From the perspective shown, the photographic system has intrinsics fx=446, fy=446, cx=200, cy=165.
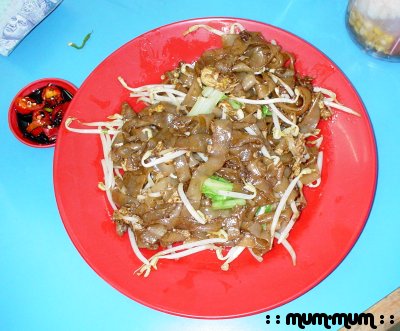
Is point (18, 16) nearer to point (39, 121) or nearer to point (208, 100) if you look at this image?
point (39, 121)

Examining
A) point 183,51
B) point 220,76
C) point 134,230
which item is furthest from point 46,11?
point 134,230

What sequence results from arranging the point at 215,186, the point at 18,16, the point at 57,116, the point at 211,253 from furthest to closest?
the point at 18,16, the point at 57,116, the point at 211,253, the point at 215,186

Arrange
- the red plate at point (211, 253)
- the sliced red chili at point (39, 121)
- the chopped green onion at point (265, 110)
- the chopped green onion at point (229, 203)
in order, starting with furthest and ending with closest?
the sliced red chili at point (39, 121) < the chopped green onion at point (265, 110) < the chopped green onion at point (229, 203) < the red plate at point (211, 253)

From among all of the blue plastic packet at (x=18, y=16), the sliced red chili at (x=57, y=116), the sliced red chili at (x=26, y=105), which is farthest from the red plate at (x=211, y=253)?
the blue plastic packet at (x=18, y=16)

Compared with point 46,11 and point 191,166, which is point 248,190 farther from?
point 46,11

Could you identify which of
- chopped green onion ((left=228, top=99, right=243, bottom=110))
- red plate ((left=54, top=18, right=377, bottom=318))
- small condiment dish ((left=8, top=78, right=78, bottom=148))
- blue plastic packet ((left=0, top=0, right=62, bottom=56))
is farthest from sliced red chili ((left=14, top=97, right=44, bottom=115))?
chopped green onion ((left=228, top=99, right=243, bottom=110))

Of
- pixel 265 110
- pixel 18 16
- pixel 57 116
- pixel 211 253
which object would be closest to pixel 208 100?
pixel 265 110

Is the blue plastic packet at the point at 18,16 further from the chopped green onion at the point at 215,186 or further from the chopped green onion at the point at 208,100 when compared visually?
Answer: the chopped green onion at the point at 215,186
